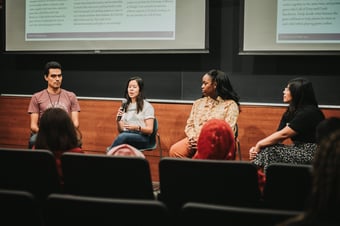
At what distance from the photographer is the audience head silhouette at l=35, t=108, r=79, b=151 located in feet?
9.23

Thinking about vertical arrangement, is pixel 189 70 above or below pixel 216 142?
above

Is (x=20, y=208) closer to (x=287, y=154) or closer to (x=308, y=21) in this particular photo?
(x=287, y=154)

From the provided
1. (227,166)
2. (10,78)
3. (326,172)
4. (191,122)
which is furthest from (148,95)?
(326,172)

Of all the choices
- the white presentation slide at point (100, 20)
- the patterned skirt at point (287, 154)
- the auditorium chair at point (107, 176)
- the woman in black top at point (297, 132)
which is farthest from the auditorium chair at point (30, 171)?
the white presentation slide at point (100, 20)

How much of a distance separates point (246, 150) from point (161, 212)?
A: 11.4 feet

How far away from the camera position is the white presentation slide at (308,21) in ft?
15.8

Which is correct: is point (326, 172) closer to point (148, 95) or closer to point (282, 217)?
point (282, 217)

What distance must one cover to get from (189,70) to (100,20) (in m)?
1.18

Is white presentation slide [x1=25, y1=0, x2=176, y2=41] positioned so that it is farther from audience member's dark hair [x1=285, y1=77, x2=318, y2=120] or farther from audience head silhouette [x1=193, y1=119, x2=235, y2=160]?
audience head silhouette [x1=193, y1=119, x2=235, y2=160]

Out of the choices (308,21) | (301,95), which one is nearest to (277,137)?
(301,95)

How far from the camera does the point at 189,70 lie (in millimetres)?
5504

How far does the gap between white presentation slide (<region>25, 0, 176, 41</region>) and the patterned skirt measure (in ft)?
6.29

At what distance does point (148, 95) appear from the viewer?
5.70 m

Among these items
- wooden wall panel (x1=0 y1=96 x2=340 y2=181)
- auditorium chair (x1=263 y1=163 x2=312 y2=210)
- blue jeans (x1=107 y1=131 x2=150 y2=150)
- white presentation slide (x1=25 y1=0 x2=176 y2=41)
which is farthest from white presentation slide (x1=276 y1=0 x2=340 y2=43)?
auditorium chair (x1=263 y1=163 x2=312 y2=210)
